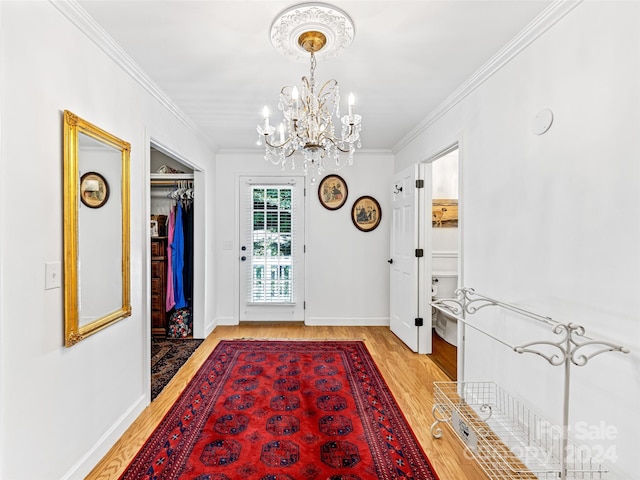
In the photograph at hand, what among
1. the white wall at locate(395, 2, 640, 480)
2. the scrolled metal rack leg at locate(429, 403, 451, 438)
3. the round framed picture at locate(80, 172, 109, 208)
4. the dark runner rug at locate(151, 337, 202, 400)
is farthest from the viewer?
the dark runner rug at locate(151, 337, 202, 400)

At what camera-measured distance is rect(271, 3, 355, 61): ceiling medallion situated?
161 cm

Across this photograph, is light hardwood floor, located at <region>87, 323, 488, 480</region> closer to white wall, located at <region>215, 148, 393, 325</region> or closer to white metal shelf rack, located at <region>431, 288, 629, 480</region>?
white metal shelf rack, located at <region>431, 288, 629, 480</region>

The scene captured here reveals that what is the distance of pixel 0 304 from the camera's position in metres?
1.24

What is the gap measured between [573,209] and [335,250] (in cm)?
313

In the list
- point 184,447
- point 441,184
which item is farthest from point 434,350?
point 184,447

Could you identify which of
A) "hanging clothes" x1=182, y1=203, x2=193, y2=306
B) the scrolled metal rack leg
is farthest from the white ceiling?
the scrolled metal rack leg

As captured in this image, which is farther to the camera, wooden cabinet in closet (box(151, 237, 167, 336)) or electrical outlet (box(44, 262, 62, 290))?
wooden cabinet in closet (box(151, 237, 167, 336))

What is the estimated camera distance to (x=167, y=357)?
3.36 metres

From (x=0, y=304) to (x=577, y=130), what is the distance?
2.58 m

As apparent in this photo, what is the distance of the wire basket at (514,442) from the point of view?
148 cm

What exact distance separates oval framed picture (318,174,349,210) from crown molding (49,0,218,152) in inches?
81.9

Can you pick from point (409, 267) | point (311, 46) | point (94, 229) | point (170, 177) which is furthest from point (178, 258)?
point (311, 46)

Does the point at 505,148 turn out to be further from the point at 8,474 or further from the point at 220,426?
the point at 8,474

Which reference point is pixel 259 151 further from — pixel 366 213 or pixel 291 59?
pixel 291 59
